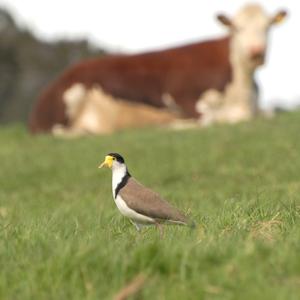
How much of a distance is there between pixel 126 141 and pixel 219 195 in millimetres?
6996

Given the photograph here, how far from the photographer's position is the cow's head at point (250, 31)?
2303 centimetres

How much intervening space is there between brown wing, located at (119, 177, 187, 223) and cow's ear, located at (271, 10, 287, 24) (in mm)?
16936

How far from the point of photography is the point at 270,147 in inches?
627

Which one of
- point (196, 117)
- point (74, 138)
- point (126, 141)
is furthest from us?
point (196, 117)

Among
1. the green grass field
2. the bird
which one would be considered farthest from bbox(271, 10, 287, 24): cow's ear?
the bird

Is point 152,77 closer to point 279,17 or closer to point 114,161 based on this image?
point 279,17

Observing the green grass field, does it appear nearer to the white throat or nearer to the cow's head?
the white throat

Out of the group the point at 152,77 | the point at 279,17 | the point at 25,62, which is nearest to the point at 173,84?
the point at 152,77

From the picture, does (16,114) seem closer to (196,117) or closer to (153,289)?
(196,117)

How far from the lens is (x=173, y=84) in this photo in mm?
23000

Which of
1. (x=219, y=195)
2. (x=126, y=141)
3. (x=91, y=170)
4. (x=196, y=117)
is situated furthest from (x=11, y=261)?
(x=196, y=117)

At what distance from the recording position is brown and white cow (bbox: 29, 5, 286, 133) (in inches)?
897

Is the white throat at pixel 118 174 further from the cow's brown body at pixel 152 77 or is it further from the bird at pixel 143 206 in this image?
the cow's brown body at pixel 152 77

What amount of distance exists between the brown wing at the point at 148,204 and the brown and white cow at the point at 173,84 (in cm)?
1556
